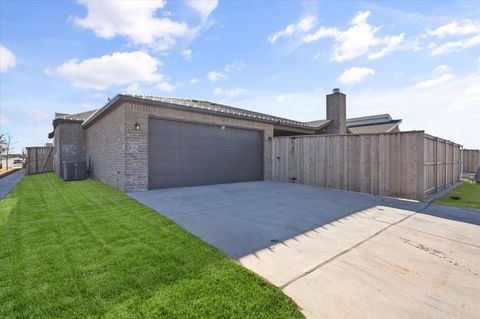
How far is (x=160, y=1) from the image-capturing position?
643 cm

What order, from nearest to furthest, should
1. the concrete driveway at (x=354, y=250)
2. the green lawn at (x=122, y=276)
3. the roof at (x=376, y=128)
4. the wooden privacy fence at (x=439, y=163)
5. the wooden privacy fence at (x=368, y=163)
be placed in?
the green lawn at (x=122, y=276), the concrete driveway at (x=354, y=250), the wooden privacy fence at (x=368, y=163), the wooden privacy fence at (x=439, y=163), the roof at (x=376, y=128)

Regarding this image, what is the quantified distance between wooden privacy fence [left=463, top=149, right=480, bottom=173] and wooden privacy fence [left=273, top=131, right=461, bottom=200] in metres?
9.99

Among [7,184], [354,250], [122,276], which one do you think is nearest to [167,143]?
[122,276]

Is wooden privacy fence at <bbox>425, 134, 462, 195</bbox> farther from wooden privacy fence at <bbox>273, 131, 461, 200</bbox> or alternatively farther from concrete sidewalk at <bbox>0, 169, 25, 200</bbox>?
concrete sidewalk at <bbox>0, 169, 25, 200</bbox>

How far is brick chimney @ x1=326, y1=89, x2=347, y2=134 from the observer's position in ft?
50.2

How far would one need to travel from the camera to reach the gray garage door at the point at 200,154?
26.9 ft

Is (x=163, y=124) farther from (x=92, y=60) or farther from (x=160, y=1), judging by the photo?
(x=92, y=60)

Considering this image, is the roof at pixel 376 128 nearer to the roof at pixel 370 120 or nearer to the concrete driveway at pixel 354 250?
the roof at pixel 370 120

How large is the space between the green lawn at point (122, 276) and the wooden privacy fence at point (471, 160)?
2394cm

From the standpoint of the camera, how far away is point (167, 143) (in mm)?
8398

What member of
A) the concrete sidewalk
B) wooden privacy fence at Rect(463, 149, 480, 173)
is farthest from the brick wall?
wooden privacy fence at Rect(463, 149, 480, 173)

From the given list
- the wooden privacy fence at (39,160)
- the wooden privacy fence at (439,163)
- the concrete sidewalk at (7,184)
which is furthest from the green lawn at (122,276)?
the wooden privacy fence at (39,160)

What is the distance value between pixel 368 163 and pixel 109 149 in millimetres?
9979

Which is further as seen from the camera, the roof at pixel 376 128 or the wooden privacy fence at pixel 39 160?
the roof at pixel 376 128
